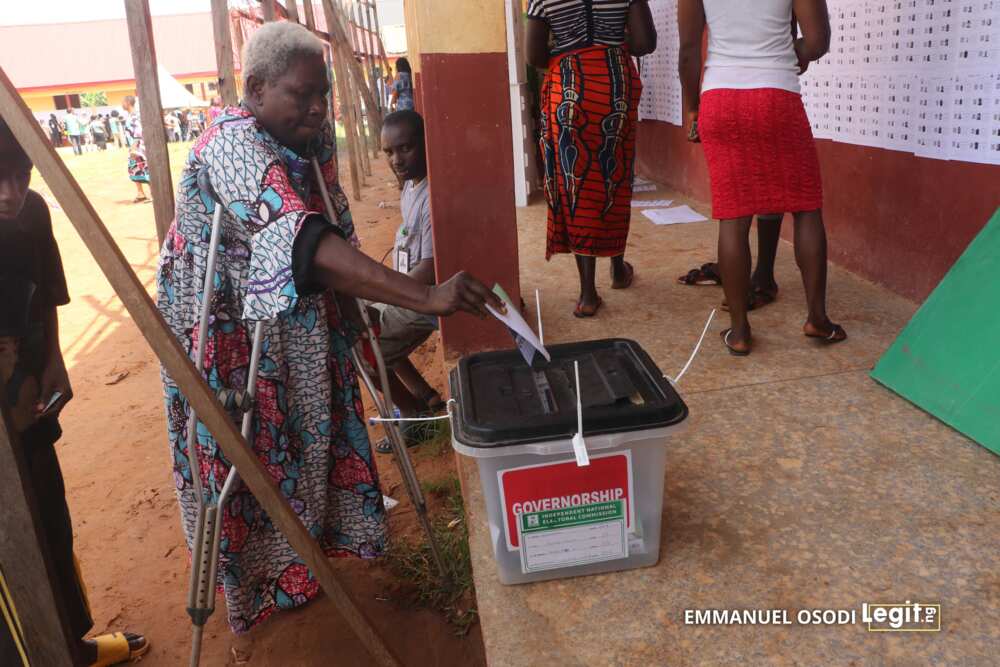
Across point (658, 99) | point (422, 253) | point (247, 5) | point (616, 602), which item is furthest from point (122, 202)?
point (616, 602)

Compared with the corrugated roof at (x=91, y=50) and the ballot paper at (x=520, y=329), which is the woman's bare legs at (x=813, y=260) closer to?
the ballot paper at (x=520, y=329)

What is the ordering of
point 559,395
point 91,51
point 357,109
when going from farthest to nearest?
point 91,51
point 357,109
point 559,395

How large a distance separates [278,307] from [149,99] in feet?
4.53

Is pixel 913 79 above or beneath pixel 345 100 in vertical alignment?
beneath

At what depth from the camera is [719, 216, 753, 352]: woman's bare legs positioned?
113 inches

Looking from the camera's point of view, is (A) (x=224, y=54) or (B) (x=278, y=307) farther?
(A) (x=224, y=54)

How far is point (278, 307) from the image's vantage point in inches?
68.6

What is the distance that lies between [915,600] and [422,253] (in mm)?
2376

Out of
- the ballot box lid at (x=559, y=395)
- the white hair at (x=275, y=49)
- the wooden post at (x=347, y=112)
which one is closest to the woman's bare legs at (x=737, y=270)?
the ballot box lid at (x=559, y=395)

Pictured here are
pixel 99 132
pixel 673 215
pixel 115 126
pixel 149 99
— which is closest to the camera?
pixel 149 99

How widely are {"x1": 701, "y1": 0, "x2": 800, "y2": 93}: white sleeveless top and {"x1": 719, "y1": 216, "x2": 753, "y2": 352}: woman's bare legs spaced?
1.77 feet

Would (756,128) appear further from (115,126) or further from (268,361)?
(115,126)

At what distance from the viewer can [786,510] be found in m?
2.00

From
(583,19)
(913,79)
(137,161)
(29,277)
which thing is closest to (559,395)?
(29,277)
